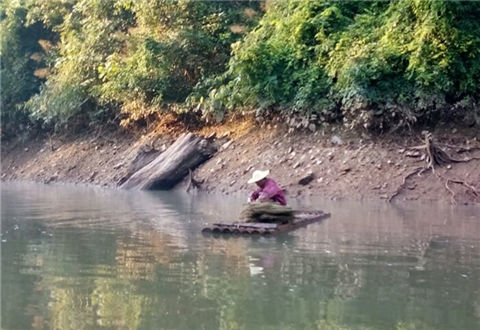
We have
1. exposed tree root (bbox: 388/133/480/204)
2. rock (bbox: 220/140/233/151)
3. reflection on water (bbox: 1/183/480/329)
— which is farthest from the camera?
rock (bbox: 220/140/233/151)

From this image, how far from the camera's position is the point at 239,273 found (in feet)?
31.7

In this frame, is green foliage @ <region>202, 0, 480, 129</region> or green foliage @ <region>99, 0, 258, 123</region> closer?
green foliage @ <region>202, 0, 480, 129</region>

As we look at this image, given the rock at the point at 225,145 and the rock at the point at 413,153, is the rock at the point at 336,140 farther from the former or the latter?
the rock at the point at 225,145

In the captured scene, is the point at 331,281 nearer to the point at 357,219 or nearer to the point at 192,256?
the point at 192,256

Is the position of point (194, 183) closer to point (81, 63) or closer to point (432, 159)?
point (432, 159)

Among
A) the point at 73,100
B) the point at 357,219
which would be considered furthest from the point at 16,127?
the point at 357,219

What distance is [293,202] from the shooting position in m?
18.5

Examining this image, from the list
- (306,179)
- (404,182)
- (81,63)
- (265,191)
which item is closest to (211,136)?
(306,179)

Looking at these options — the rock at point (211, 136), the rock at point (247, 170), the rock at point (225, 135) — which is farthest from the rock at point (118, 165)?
the rock at point (247, 170)

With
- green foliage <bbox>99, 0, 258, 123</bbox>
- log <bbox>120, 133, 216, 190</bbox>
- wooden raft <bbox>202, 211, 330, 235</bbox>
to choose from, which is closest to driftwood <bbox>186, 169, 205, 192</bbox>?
log <bbox>120, 133, 216, 190</bbox>

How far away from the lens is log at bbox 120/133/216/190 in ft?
75.4

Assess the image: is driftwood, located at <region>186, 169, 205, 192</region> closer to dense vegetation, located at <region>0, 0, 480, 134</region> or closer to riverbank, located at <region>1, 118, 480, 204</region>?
riverbank, located at <region>1, 118, 480, 204</region>

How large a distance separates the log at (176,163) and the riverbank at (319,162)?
32cm

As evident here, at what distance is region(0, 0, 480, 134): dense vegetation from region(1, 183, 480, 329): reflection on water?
4.22m
